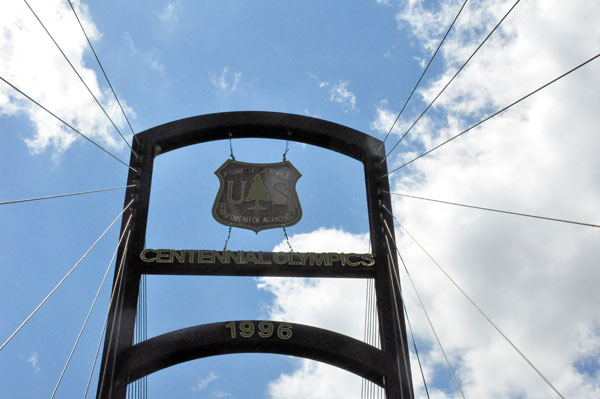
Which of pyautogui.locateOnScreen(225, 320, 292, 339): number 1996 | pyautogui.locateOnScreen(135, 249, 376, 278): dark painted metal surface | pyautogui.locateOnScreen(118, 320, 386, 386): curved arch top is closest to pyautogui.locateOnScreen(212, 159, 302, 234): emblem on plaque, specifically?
pyautogui.locateOnScreen(135, 249, 376, 278): dark painted metal surface

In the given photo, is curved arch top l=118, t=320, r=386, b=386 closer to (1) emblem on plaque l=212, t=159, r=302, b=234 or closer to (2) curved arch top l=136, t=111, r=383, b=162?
(1) emblem on plaque l=212, t=159, r=302, b=234

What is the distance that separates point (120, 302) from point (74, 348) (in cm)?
245

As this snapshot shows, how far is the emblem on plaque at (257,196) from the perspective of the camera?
12.9 metres

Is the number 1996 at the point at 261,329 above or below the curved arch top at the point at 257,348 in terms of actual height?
above

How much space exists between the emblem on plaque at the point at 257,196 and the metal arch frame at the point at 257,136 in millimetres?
843

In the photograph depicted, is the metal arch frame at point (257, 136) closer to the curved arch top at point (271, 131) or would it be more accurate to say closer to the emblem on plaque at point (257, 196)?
the curved arch top at point (271, 131)

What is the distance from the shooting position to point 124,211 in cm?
1196

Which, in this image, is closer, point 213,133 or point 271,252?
point 271,252

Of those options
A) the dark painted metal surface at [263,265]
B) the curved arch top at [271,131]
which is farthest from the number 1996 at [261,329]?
the curved arch top at [271,131]

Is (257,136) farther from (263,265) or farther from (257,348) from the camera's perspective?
(257,348)

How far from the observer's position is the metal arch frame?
10625 mm

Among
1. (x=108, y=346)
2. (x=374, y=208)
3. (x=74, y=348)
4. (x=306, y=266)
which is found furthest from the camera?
(x=374, y=208)

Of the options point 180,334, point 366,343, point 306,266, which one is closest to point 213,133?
point 306,266

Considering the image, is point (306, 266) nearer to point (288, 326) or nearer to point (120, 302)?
point (288, 326)
